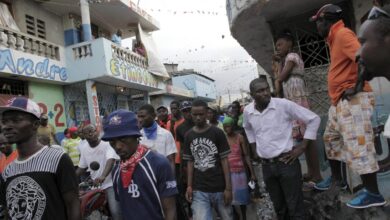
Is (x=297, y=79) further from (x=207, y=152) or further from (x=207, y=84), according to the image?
(x=207, y=84)

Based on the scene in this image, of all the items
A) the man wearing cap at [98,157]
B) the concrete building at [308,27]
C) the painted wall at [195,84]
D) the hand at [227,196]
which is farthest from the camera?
the painted wall at [195,84]

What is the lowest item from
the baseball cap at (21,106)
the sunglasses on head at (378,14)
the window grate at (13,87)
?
the baseball cap at (21,106)

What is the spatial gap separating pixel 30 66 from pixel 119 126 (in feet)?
27.8

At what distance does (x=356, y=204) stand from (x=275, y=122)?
38.6 inches

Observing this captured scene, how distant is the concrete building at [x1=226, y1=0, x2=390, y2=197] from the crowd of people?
0.59 m

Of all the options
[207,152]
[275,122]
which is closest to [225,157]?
[207,152]

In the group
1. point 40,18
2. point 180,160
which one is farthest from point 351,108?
point 40,18

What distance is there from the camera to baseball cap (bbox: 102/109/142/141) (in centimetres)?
220

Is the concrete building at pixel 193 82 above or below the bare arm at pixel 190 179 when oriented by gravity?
above

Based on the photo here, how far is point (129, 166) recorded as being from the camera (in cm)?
229

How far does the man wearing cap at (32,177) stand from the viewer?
2139 mm

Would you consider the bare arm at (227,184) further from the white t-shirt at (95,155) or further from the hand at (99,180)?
the white t-shirt at (95,155)

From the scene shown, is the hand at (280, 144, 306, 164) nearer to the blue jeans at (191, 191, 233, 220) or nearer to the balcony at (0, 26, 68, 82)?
the blue jeans at (191, 191, 233, 220)

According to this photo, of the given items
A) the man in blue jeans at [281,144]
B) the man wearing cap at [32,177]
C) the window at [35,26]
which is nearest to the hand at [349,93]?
the man in blue jeans at [281,144]
